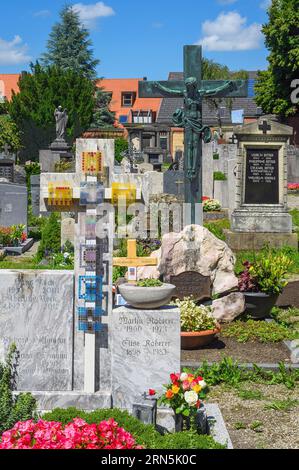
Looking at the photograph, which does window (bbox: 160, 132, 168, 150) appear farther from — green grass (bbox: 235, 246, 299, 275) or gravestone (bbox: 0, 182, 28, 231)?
green grass (bbox: 235, 246, 299, 275)

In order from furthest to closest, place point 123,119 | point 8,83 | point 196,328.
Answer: point 8,83
point 123,119
point 196,328

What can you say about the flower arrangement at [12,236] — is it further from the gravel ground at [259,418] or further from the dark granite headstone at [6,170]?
the gravel ground at [259,418]

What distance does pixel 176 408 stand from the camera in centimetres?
560

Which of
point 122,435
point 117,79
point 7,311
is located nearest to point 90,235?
point 7,311

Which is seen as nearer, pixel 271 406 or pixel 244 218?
pixel 271 406

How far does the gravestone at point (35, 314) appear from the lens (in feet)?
20.6

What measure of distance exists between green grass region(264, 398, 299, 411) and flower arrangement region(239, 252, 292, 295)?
10.0ft

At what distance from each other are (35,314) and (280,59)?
37.7 metres

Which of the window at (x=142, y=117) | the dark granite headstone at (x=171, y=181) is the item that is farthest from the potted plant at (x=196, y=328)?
the window at (x=142, y=117)

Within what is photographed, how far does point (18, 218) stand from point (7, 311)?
12.6m

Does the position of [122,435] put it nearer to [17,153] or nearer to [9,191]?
[9,191]

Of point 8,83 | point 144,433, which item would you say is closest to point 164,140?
point 8,83

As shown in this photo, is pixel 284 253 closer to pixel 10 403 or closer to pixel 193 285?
pixel 193 285

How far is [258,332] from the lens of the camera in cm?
911
